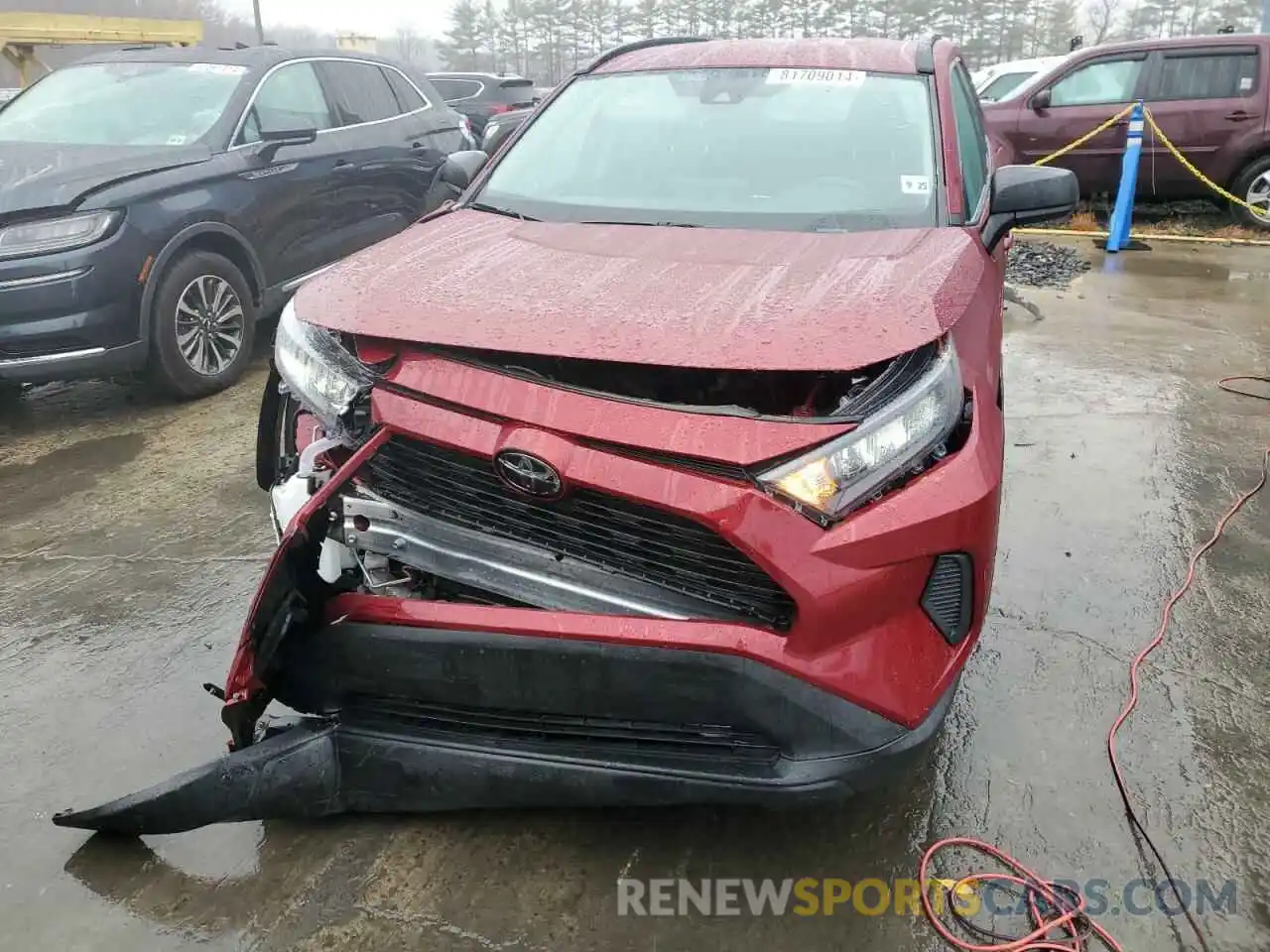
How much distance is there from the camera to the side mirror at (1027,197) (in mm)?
3045

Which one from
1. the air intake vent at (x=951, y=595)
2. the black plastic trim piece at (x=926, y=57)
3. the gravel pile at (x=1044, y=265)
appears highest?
the black plastic trim piece at (x=926, y=57)

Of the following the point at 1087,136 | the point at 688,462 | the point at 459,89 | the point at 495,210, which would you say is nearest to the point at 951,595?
the point at 688,462

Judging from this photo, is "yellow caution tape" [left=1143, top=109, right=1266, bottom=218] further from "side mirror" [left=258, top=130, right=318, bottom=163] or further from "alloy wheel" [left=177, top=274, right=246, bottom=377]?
"alloy wheel" [left=177, top=274, right=246, bottom=377]

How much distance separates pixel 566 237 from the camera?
273 centimetres

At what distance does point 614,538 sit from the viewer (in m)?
1.89

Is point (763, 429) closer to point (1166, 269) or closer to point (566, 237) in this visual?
point (566, 237)

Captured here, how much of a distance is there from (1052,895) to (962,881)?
0.59 ft

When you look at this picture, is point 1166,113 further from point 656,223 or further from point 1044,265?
point 656,223

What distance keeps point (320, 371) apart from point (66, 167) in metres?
3.52

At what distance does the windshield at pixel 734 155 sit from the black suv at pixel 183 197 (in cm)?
230

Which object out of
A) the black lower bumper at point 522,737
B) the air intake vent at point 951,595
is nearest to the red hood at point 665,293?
the air intake vent at point 951,595

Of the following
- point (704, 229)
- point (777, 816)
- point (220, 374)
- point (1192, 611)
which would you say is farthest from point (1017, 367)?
point (220, 374)

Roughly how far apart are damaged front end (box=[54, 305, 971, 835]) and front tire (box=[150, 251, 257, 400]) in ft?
10.3

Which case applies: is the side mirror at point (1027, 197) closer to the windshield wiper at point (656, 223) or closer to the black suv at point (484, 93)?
the windshield wiper at point (656, 223)
